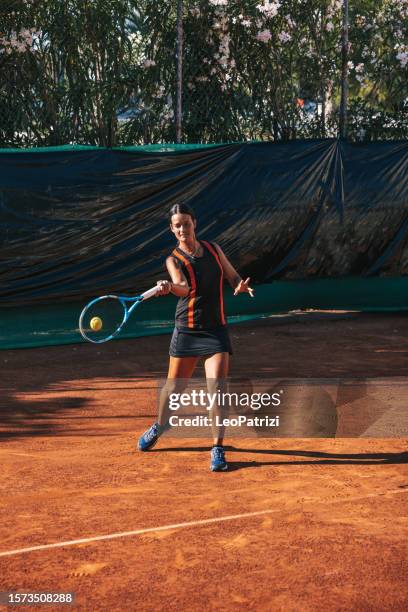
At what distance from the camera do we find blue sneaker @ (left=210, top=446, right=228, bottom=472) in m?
7.27

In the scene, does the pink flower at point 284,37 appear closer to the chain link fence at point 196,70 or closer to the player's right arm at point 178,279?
the chain link fence at point 196,70

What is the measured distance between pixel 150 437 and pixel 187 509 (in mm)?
1402

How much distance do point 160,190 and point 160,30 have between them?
7.25 feet

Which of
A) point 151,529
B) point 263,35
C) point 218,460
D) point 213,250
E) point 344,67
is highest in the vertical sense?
point 263,35

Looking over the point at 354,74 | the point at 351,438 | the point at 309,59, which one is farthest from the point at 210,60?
the point at 351,438

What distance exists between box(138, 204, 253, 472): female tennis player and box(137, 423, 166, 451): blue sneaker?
1.11 ft

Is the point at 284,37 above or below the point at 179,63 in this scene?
above

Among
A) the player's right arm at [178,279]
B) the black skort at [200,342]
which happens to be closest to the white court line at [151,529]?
the black skort at [200,342]

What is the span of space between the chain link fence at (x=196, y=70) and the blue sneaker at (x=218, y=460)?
672cm

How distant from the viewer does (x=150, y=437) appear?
7.78m

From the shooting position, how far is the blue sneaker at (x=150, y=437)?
25.5 ft

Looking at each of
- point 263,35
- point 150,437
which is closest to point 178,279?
point 150,437

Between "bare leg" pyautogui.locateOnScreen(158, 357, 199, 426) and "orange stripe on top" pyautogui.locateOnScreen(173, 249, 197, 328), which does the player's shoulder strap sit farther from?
"bare leg" pyautogui.locateOnScreen(158, 357, 199, 426)

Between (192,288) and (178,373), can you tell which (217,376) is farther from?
(192,288)
